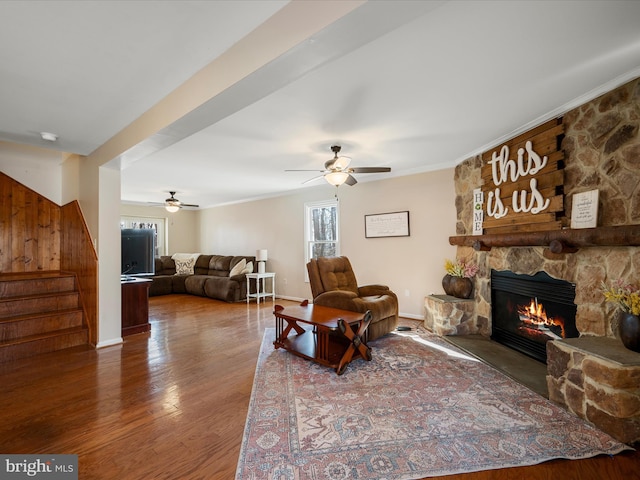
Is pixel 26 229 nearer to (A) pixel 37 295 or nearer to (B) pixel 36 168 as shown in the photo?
(B) pixel 36 168

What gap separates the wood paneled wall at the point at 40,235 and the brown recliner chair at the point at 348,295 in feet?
9.31

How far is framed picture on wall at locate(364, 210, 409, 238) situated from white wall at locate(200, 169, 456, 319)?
81mm

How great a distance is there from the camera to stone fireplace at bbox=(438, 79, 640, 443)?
5.85ft

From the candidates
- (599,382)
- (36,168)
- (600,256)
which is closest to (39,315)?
(36,168)

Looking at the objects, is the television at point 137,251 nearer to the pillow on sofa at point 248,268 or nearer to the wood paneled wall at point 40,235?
the wood paneled wall at point 40,235

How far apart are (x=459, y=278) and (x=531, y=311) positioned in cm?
90

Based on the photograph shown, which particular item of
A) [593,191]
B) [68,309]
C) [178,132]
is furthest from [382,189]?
[68,309]

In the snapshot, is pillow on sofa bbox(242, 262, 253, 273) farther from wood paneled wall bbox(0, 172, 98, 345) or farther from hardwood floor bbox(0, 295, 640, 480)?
wood paneled wall bbox(0, 172, 98, 345)

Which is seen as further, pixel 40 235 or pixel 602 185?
pixel 40 235

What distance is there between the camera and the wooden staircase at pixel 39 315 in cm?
318

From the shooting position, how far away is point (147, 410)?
212 centimetres

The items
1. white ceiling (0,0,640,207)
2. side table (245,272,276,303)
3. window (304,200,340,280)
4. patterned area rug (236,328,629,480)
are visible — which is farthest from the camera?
side table (245,272,276,303)

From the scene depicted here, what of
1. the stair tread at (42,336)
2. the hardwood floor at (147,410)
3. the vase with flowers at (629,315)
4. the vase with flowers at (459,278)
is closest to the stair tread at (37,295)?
the stair tread at (42,336)

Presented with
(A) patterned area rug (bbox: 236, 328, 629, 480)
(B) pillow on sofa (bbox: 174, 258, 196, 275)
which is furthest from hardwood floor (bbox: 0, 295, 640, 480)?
(B) pillow on sofa (bbox: 174, 258, 196, 275)
